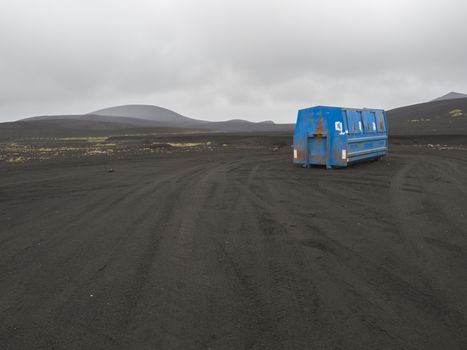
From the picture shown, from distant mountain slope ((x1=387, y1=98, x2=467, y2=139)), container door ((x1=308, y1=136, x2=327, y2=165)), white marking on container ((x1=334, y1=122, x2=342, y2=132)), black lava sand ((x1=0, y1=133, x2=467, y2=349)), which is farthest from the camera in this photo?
distant mountain slope ((x1=387, y1=98, x2=467, y2=139))

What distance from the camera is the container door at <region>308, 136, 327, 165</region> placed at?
13.4m

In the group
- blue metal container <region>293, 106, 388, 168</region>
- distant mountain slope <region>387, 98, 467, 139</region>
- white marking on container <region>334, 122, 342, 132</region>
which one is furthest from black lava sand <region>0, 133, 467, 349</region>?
distant mountain slope <region>387, 98, 467, 139</region>

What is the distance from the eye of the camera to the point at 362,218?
6.25 meters

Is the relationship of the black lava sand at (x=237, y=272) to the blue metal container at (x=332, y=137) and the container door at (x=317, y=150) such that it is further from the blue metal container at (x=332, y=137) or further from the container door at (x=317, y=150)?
the container door at (x=317, y=150)

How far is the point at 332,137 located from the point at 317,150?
2.60ft

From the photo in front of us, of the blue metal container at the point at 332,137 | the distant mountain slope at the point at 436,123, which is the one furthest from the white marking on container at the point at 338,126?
the distant mountain slope at the point at 436,123

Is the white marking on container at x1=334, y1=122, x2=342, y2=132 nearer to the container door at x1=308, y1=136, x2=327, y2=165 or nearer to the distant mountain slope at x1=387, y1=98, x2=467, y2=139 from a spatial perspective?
the container door at x1=308, y1=136, x2=327, y2=165

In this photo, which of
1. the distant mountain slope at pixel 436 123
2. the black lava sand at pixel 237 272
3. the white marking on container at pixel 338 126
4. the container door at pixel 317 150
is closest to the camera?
the black lava sand at pixel 237 272

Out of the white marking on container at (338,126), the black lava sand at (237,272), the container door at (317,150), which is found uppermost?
the white marking on container at (338,126)

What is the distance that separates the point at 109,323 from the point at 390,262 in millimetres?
3214

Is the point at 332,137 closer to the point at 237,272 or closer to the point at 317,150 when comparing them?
the point at 317,150

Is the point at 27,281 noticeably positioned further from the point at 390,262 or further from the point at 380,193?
the point at 380,193

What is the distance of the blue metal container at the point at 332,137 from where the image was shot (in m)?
13.0

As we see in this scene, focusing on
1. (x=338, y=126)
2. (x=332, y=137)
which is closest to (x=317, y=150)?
(x=332, y=137)
